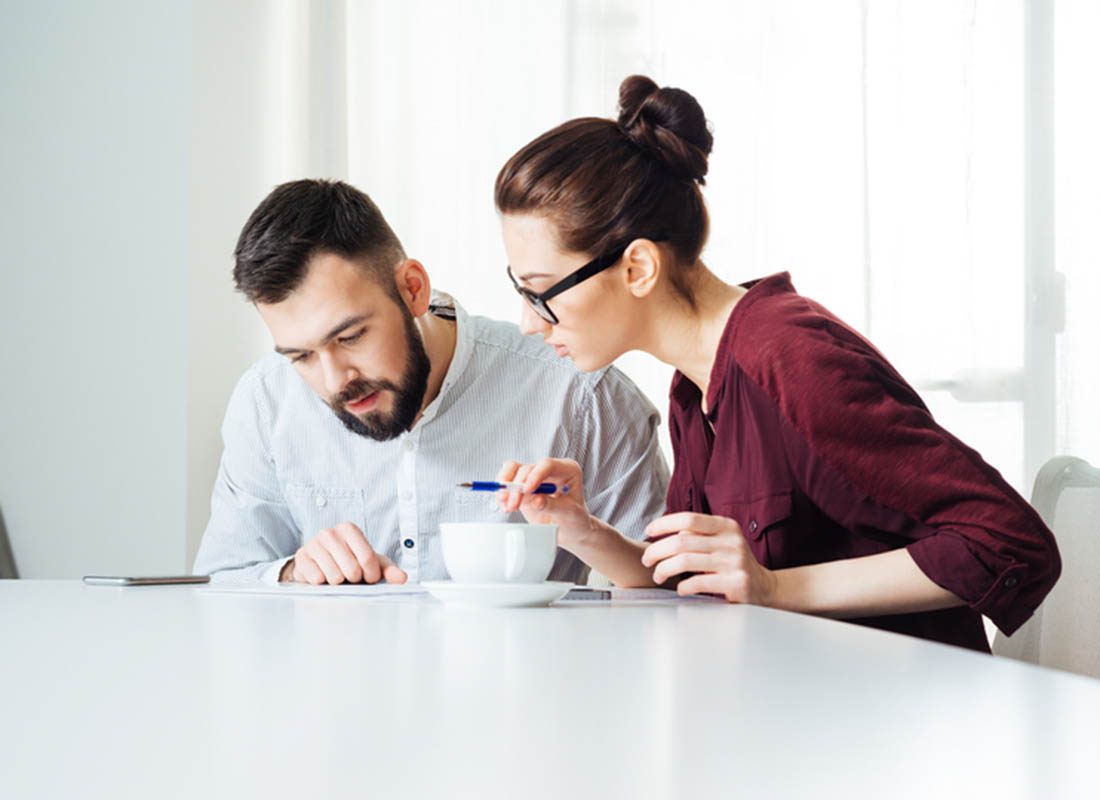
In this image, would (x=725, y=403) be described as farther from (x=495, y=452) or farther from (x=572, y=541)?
(x=495, y=452)

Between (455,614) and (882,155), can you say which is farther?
(882,155)

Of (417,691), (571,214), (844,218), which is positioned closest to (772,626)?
(417,691)

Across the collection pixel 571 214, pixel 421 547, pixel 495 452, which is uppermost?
pixel 571 214

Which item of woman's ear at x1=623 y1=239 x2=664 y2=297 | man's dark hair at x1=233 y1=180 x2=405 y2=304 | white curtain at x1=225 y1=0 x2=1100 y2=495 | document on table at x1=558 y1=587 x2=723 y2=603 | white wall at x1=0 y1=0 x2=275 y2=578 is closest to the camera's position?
document on table at x1=558 y1=587 x2=723 y2=603

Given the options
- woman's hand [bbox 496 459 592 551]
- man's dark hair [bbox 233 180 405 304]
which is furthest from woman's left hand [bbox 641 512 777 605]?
man's dark hair [bbox 233 180 405 304]

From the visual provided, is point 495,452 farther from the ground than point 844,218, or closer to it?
closer to it

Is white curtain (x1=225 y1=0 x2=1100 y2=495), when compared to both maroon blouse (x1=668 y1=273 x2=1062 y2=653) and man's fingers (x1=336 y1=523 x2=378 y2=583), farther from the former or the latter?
man's fingers (x1=336 y1=523 x2=378 y2=583)

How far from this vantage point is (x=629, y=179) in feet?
5.49

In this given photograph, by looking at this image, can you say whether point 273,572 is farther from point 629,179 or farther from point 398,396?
point 629,179

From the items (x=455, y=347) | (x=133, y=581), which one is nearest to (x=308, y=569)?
(x=133, y=581)

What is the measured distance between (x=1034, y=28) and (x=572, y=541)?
2.30m

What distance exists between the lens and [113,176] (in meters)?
3.31

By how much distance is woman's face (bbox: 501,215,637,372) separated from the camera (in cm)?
168

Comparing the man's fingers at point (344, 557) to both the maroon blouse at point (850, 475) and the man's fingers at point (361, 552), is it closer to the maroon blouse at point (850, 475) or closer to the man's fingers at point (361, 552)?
the man's fingers at point (361, 552)
